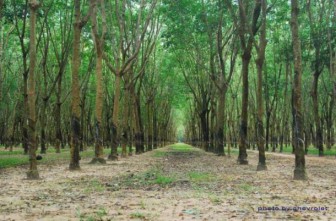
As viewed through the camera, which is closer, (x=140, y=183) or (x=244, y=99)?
(x=140, y=183)

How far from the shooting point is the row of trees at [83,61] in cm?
1755

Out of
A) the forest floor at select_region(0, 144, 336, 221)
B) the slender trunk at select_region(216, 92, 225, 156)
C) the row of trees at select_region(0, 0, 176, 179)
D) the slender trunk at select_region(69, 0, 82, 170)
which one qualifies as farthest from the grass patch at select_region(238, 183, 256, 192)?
the slender trunk at select_region(216, 92, 225, 156)

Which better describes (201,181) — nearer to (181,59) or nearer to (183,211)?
(183,211)

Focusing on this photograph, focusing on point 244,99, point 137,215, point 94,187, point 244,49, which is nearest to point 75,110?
point 94,187

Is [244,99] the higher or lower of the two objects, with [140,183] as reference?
higher

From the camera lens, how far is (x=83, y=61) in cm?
3634

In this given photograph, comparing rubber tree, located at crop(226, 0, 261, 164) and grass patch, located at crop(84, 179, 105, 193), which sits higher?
rubber tree, located at crop(226, 0, 261, 164)

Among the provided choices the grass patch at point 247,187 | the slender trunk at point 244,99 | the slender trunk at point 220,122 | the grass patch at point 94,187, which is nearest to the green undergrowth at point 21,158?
the grass patch at point 94,187

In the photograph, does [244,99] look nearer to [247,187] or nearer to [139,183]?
[247,187]

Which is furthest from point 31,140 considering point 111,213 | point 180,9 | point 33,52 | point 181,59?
point 181,59

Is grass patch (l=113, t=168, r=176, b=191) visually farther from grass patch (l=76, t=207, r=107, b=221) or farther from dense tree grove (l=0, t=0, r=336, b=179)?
grass patch (l=76, t=207, r=107, b=221)

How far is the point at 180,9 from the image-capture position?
27375 millimetres

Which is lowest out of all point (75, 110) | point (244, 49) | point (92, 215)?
point (92, 215)

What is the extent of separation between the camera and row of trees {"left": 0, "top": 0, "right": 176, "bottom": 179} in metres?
17.5
